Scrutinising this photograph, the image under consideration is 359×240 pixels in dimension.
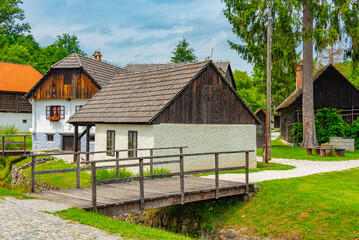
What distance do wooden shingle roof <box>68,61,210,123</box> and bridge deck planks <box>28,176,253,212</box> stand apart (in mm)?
4189

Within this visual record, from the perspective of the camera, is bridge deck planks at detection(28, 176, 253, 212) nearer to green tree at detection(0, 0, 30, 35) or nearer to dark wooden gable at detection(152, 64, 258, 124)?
dark wooden gable at detection(152, 64, 258, 124)

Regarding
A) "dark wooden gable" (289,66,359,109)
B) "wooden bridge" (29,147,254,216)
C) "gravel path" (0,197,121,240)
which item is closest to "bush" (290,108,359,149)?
"dark wooden gable" (289,66,359,109)

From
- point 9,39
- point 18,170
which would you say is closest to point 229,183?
point 18,170

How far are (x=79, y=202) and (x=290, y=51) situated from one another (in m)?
22.5

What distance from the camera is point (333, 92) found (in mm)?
33188

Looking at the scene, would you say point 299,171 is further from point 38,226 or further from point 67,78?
point 67,78

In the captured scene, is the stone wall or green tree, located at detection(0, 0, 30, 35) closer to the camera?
the stone wall

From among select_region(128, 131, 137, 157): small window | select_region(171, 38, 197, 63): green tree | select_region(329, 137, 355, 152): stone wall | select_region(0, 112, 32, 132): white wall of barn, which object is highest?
select_region(171, 38, 197, 63): green tree

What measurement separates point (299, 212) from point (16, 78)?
39.5 meters

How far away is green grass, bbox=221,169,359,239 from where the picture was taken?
10344 mm

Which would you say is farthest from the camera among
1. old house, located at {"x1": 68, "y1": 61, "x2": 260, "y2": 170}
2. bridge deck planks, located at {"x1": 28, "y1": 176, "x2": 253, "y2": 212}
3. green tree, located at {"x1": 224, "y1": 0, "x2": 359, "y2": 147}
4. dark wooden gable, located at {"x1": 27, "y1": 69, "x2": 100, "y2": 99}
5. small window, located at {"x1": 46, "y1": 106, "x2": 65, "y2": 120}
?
small window, located at {"x1": 46, "y1": 106, "x2": 65, "y2": 120}

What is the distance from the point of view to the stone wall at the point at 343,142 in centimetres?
2799

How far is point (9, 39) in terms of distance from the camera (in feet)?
220

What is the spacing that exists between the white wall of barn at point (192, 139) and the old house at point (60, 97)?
40.6 ft
